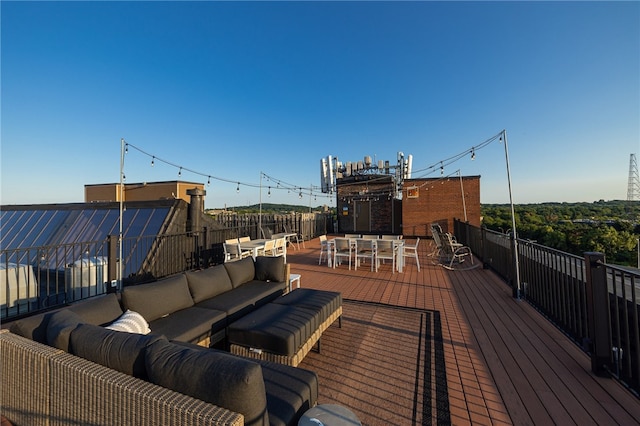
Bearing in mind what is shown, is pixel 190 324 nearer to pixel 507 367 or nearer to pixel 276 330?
pixel 276 330

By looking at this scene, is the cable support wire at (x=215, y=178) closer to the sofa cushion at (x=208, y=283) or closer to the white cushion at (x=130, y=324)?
the sofa cushion at (x=208, y=283)

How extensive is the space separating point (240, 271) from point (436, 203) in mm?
11901

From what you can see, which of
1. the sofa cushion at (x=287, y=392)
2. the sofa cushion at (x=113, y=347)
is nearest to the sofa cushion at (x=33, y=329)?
the sofa cushion at (x=113, y=347)

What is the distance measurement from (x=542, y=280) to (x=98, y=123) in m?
12.5

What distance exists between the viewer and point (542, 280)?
3.46 meters

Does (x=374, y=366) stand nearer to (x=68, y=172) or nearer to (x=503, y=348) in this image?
(x=503, y=348)

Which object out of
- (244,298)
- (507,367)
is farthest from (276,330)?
(507,367)

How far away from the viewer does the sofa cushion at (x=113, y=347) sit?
4.05ft

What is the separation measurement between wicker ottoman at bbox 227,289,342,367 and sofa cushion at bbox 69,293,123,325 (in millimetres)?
901

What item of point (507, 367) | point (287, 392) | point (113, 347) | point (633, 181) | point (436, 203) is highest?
point (633, 181)

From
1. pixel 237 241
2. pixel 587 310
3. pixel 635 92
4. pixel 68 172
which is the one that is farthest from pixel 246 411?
pixel 68 172

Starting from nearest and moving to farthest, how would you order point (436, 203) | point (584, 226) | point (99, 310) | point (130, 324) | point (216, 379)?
point (216, 379) < point (130, 324) < point (99, 310) < point (436, 203) < point (584, 226)

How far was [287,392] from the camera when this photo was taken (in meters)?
1.39

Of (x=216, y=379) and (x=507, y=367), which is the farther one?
(x=507, y=367)
